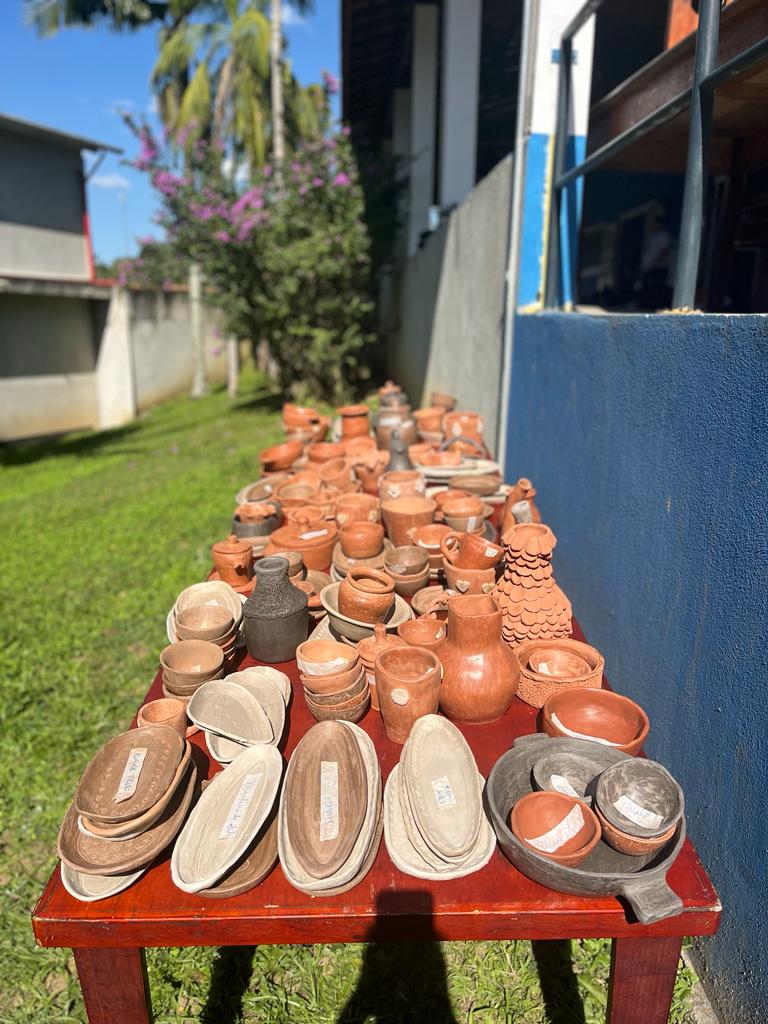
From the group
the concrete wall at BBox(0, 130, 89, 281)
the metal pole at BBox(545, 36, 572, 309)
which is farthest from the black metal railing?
the concrete wall at BBox(0, 130, 89, 281)

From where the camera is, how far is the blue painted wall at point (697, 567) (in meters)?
1.54

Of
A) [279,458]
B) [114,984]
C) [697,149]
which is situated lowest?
[114,984]

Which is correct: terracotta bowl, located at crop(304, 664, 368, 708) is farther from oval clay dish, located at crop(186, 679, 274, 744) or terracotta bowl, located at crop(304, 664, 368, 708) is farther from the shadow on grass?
the shadow on grass

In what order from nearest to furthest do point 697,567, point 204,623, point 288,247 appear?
point 697,567 < point 204,623 < point 288,247

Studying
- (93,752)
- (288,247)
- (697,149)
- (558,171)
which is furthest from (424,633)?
(288,247)

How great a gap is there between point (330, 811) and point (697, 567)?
3.68ft

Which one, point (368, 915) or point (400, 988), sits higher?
point (368, 915)

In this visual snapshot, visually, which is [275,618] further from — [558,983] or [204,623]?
[558,983]

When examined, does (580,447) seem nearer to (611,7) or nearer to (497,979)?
(497,979)

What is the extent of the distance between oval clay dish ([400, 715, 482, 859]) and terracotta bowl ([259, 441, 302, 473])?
2.68 metres

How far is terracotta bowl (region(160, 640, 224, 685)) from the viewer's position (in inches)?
75.6

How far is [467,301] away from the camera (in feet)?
18.3

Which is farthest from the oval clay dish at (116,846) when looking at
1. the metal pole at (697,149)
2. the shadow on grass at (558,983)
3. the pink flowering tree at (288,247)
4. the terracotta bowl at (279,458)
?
the pink flowering tree at (288,247)

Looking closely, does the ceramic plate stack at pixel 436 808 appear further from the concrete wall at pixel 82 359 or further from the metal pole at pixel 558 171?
the concrete wall at pixel 82 359
